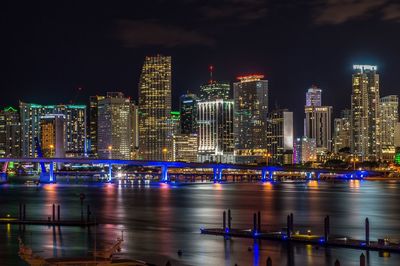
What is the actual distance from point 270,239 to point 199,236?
7.66 m

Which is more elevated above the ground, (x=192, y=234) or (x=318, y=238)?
(x=318, y=238)

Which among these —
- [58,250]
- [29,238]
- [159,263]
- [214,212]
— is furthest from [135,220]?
[159,263]

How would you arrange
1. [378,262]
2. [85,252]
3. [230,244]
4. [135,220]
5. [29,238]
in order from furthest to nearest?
[135,220] → [29,238] → [230,244] → [85,252] → [378,262]

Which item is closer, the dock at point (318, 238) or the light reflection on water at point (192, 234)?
the light reflection on water at point (192, 234)

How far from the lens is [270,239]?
54062 mm

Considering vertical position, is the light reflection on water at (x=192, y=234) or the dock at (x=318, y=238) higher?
the dock at (x=318, y=238)

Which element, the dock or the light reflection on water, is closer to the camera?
the light reflection on water

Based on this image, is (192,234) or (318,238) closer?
(318,238)

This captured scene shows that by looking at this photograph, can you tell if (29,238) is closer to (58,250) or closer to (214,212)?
(58,250)

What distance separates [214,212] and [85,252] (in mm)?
42933

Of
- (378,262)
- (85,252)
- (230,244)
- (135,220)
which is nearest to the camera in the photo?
(378,262)

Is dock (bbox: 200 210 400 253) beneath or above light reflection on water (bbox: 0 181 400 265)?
above

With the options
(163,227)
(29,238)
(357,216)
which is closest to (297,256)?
(29,238)

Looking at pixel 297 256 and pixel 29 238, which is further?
pixel 29 238
